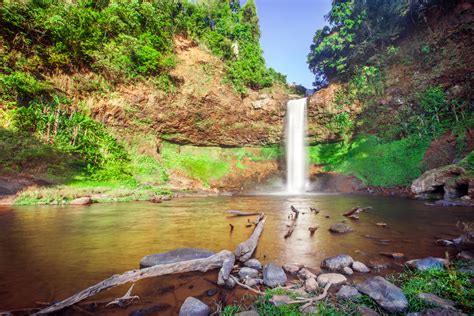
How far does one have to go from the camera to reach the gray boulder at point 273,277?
325cm

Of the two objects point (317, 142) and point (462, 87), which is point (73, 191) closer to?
point (317, 142)

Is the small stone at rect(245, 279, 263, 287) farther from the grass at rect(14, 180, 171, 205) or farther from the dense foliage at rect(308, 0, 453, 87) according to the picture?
the dense foliage at rect(308, 0, 453, 87)

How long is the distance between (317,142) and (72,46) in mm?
28615

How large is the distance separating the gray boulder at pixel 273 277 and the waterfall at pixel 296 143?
82.2 feet

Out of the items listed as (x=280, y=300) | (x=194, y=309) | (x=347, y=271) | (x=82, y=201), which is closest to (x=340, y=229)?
(x=347, y=271)

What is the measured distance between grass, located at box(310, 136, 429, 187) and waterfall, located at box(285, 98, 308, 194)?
7.14 feet

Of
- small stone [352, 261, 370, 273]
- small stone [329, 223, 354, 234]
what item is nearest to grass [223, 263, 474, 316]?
small stone [352, 261, 370, 273]

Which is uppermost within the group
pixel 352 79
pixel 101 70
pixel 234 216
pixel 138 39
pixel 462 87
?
pixel 138 39

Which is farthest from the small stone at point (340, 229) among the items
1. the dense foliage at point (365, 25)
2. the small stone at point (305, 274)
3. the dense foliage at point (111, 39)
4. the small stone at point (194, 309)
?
the dense foliage at point (365, 25)

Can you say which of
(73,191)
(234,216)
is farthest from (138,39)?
(234,216)

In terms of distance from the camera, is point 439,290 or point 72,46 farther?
point 72,46

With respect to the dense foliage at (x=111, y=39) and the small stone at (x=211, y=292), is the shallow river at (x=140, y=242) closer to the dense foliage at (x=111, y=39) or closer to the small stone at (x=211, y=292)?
the small stone at (x=211, y=292)

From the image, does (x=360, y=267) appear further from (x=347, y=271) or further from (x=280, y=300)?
(x=280, y=300)

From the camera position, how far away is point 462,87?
20.3 meters
